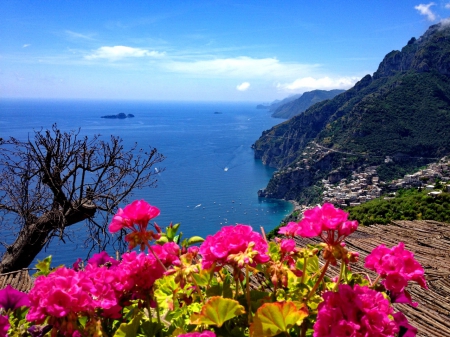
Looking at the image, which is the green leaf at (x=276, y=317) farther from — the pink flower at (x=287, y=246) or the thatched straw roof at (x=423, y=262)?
the thatched straw roof at (x=423, y=262)

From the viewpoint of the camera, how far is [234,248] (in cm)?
96

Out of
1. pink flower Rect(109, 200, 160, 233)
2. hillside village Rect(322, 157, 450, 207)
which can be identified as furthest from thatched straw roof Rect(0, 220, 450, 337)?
hillside village Rect(322, 157, 450, 207)

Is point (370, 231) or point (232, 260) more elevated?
point (232, 260)

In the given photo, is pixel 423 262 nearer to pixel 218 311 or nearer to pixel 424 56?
pixel 218 311

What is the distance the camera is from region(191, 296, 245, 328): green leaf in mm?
860

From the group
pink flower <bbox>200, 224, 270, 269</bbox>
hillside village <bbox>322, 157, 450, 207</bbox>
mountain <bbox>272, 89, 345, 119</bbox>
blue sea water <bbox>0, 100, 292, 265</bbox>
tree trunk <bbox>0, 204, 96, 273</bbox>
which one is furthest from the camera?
mountain <bbox>272, 89, 345, 119</bbox>

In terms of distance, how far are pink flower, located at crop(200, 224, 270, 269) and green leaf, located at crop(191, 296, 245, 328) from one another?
0.10 meters

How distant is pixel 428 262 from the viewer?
2824 millimetres

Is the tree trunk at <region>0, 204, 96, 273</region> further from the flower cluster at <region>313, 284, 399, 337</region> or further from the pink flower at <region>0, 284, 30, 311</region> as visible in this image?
the flower cluster at <region>313, 284, 399, 337</region>

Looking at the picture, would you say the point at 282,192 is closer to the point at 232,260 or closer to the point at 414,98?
the point at 414,98

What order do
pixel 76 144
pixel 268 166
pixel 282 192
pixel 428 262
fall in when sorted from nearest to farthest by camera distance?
pixel 428 262
pixel 76 144
pixel 282 192
pixel 268 166

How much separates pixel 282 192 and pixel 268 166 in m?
21.3

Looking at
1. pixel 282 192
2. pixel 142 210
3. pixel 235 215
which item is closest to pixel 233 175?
pixel 282 192

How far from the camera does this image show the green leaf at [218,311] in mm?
860
